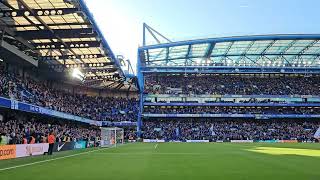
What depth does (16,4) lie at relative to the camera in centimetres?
3048

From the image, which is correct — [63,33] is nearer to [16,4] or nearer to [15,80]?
[16,4]

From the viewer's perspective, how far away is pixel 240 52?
8712 centimetres

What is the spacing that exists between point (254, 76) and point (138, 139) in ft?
114

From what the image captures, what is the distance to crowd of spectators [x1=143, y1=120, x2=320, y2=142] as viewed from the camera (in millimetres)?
81125

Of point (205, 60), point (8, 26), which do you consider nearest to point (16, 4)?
point (8, 26)

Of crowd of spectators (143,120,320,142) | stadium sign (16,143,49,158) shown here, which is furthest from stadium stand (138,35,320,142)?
stadium sign (16,143,49,158)

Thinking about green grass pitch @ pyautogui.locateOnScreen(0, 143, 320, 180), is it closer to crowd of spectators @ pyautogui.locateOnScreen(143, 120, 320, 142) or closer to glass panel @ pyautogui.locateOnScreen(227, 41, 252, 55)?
crowd of spectators @ pyautogui.locateOnScreen(143, 120, 320, 142)

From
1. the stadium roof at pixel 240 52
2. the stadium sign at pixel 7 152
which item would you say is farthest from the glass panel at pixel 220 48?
the stadium sign at pixel 7 152

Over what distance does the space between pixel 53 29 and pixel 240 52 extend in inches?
2262

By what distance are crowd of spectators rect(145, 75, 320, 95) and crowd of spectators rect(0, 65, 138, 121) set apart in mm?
8746

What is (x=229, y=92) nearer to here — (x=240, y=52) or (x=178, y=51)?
(x=240, y=52)

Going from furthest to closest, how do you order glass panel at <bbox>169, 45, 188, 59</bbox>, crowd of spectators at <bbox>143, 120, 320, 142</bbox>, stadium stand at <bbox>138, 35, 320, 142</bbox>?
1. stadium stand at <bbox>138, 35, 320, 142</bbox>
2. glass panel at <bbox>169, 45, 188, 59</bbox>
3. crowd of spectators at <bbox>143, 120, 320, 142</bbox>

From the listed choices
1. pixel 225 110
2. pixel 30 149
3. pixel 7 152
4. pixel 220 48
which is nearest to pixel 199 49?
pixel 220 48

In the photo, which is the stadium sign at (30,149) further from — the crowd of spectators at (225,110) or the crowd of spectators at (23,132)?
the crowd of spectators at (225,110)
